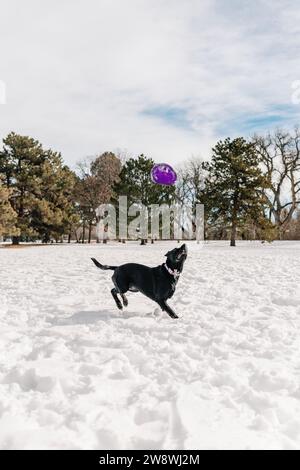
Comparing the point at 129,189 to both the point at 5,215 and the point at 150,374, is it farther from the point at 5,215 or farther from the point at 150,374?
the point at 150,374

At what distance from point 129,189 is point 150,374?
3201cm

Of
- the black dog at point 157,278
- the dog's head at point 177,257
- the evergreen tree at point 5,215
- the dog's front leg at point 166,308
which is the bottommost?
the dog's front leg at point 166,308

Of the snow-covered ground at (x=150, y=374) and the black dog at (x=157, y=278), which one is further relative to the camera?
the black dog at (x=157, y=278)

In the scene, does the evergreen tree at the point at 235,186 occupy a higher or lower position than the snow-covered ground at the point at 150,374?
higher

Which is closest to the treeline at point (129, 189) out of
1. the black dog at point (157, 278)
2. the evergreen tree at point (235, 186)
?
the evergreen tree at point (235, 186)

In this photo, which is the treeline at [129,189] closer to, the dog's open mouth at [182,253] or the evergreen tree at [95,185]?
the evergreen tree at [95,185]

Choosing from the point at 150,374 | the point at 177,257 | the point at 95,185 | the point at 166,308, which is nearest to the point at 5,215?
the point at 95,185

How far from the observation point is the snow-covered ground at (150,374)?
2568 mm

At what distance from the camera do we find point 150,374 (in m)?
3.57

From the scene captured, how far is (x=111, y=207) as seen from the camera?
3972 cm

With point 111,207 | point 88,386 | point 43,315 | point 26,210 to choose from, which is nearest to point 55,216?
point 26,210

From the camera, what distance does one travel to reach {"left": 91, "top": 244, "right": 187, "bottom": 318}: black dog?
17.5 feet
